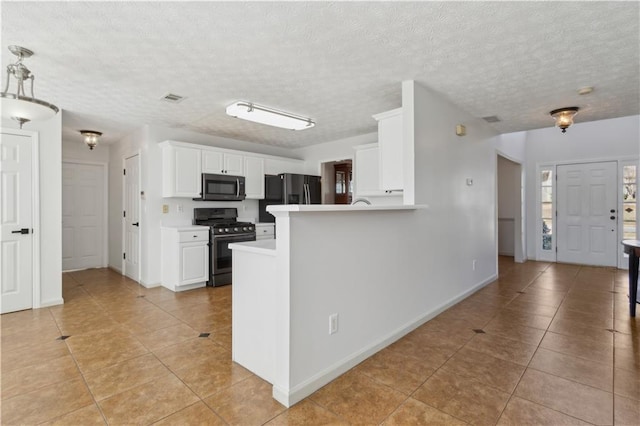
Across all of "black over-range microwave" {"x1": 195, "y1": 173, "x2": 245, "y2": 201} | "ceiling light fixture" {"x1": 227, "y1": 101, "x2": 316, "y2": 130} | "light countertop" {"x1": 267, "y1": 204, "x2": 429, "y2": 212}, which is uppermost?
"ceiling light fixture" {"x1": 227, "y1": 101, "x2": 316, "y2": 130}

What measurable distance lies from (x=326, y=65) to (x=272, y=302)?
2013 millimetres

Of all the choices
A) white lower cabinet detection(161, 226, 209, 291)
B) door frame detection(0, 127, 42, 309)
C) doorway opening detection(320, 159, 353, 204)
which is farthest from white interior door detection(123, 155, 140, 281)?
doorway opening detection(320, 159, 353, 204)

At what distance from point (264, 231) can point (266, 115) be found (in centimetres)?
230

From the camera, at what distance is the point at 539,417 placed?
1.77 metres

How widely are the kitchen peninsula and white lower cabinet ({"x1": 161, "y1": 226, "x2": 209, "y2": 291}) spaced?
2345 mm

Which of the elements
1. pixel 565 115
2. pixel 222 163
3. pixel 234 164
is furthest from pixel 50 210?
pixel 565 115

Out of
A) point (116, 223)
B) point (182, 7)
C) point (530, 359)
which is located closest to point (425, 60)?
point (182, 7)

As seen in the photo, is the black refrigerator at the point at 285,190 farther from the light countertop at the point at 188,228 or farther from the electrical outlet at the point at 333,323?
the electrical outlet at the point at 333,323

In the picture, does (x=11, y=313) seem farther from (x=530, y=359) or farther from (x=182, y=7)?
(x=530, y=359)

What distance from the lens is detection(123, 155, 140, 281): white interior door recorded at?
4922 mm

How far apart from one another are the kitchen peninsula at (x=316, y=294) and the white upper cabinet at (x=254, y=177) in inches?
127

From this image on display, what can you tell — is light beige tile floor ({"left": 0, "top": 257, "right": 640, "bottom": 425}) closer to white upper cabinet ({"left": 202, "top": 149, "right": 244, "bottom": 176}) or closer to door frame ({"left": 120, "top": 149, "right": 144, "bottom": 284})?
door frame ({"left": 120, "top": 149, "right": 144, "bottom": 284})

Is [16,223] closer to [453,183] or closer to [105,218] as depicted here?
[105,218]

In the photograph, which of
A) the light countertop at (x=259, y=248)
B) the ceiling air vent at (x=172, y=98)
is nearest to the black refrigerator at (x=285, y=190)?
the ceiling air vent at (x=172, y=98)
